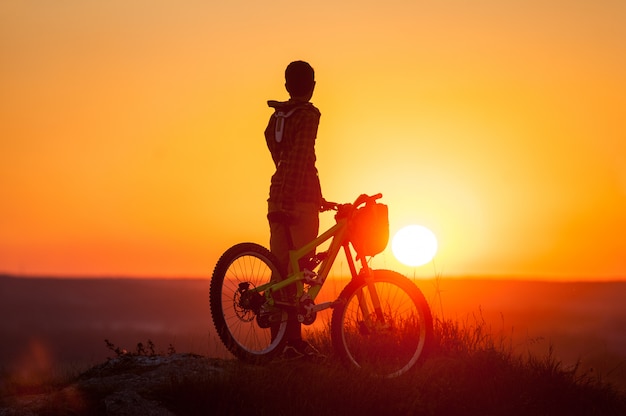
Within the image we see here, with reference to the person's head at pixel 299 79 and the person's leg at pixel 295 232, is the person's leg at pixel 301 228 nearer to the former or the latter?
the person's leg at pixel 295 232

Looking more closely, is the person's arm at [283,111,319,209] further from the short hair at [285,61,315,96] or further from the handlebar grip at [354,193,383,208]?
the handlebar grip at [354,193,383,208]

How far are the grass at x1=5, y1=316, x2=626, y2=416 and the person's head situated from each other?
9.12 feet

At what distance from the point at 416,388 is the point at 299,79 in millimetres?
3350

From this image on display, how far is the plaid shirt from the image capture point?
8.06 m

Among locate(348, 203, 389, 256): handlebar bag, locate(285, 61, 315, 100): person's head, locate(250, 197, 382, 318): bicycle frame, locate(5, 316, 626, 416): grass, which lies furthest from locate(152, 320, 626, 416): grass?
locate(285, 61, 315, 100): person's head

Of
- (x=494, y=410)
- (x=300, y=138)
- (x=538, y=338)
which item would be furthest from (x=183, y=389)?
(x=538, y=338)

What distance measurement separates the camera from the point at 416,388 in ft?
25.6

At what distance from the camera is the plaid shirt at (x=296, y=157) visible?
8.06 m

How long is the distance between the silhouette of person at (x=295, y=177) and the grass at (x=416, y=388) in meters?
0.91

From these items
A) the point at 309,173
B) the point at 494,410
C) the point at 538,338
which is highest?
the point at 309,173

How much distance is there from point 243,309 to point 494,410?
2843 mm

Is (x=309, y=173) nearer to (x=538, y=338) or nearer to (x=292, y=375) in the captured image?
(x=292, y=375)

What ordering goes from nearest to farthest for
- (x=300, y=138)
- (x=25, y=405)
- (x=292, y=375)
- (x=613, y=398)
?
(x=25, y=405), (x=292, y=375), (x=300, y=138), (x=613, y=398)

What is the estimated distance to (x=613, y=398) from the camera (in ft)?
31.3
